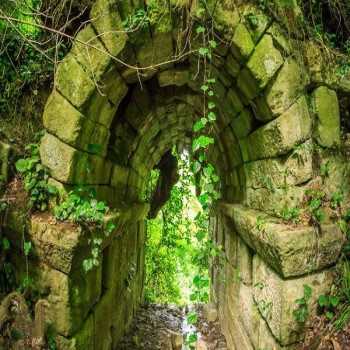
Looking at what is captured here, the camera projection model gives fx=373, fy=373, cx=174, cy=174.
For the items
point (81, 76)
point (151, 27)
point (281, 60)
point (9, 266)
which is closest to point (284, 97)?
point (281, 60)

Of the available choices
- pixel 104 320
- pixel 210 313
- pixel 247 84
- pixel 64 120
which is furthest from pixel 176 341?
pixel 247 84

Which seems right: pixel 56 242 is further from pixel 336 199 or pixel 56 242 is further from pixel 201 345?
pixel 201 345

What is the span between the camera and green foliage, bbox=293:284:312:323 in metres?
2.74

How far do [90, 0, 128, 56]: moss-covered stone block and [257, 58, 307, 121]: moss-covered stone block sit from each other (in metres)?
1.23

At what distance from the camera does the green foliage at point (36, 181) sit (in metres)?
3.02

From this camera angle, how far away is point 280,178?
9.96 feet

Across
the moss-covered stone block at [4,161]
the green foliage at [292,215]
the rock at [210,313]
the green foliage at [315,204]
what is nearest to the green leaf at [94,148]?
the moss-covered stone block at [4,161]

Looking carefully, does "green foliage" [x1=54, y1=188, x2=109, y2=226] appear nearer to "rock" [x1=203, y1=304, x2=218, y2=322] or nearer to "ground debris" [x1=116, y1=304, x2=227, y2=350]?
"ground debris" [x1=116, y1=304, x2=227, y2=350]

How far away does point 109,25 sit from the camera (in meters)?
2.91

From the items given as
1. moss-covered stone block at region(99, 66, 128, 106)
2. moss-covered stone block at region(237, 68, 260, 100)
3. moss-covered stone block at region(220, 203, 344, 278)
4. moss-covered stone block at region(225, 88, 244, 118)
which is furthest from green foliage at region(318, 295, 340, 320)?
moss-covered stone block at region(99, 66, 128, 106)

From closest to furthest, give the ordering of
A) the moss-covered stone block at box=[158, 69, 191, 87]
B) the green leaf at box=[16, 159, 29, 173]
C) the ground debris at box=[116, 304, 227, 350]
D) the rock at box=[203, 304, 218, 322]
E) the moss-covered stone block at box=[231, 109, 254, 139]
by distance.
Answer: the green leaf at box=[16, 159, 29, 173]
the moss-covered stone block at box=[231, 109, 254, 139]
the moss-covered stone block at box=[158, 69, 191, 87]
the ground debris at box=[116, 304, 227, 350]
the rock at box=[203, 304, 218, 322]

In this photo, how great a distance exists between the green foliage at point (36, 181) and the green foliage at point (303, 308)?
6.82 feet

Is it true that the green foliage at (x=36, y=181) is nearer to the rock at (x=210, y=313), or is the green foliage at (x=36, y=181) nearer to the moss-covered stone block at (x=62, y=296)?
the moss-covered stone block at (x=62, y=296)

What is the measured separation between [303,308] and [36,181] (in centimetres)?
229
